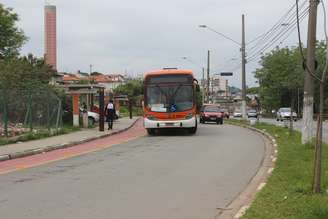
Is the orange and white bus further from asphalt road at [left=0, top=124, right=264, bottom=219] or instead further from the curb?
the curb

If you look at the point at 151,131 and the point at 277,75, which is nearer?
the point at 151,131

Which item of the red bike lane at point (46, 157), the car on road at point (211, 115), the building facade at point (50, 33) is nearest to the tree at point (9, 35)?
the car on road at point (211, 115)

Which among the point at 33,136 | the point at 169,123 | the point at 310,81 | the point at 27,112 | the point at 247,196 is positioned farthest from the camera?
the point at 169,123

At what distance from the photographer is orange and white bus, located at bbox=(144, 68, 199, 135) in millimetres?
30109

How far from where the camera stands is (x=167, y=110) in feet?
98.8

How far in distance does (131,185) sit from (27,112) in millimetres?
16718

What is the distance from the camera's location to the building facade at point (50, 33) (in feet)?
426

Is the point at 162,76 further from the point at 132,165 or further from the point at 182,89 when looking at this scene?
the point at 132,165

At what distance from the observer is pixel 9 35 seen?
58.8 metres

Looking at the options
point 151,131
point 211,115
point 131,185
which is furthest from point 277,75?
point 131,185

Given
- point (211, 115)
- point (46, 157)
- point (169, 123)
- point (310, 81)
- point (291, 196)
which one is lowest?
point (46, 157)

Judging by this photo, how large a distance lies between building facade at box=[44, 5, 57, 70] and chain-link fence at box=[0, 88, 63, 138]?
9967 cm

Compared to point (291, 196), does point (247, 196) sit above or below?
below

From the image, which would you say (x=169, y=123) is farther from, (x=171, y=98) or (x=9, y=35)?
(x=9, y=35)
